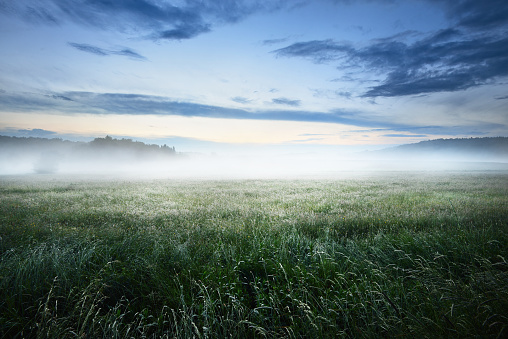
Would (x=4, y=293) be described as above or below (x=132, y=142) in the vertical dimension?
below

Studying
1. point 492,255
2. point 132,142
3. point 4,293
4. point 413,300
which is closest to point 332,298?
point 413,300

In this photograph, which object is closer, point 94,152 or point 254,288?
point 254,288

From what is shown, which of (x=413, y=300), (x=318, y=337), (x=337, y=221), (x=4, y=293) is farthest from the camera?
(x=337, y=221)

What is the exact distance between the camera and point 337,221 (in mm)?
7801

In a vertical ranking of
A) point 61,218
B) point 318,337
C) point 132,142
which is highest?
point 132,142

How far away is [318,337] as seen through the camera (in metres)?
2.42

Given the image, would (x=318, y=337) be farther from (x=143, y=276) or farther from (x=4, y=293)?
(x=4, y=293)

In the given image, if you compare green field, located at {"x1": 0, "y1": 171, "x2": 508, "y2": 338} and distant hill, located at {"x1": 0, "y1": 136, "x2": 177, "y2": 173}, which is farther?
distant hill, located at {"x1": 0, "y1": 136, "x2": 177, "y2": 173}

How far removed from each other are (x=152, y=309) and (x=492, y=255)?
640cm

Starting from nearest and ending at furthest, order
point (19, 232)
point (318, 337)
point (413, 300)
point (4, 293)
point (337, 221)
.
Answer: point (318, 337), point (413, 300), point (4, 293), point (19, 232), point (337, 221)

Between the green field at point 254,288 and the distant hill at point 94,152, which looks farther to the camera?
the distant hill at point 94,152

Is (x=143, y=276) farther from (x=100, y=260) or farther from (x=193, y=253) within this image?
(x=100, y=260)

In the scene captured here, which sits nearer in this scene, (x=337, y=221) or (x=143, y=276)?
(x=143, y=276)

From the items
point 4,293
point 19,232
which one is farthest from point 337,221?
point 19,232
